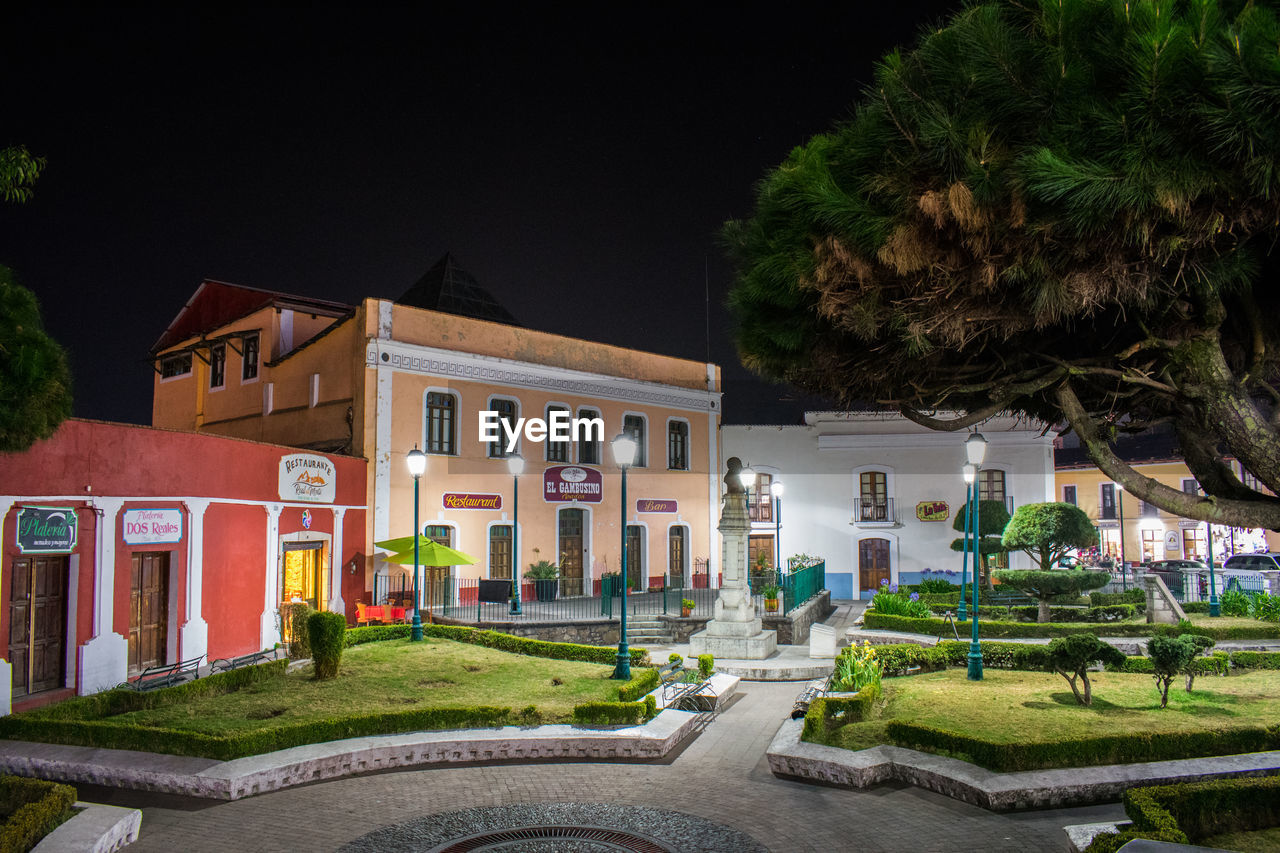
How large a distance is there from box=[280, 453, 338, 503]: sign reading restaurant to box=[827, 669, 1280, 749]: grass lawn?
11.7 metres

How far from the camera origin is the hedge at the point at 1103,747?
832 centimetres

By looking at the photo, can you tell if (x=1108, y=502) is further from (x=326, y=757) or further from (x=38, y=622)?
(x=38, y=622)

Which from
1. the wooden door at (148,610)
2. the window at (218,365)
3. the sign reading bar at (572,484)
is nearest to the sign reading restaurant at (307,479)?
the wooden door at (148,610)

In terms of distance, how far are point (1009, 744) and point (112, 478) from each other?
11.9 meters

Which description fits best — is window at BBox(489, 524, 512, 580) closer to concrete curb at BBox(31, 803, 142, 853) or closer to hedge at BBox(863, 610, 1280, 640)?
hedge at BBox(863, 610, 1280, 640)

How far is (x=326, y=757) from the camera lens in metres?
8.91

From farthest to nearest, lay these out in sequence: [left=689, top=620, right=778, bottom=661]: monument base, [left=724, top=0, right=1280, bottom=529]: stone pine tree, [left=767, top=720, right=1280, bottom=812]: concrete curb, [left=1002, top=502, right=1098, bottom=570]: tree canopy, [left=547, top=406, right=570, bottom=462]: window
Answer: [left=547, top=406, right=570, bottom=462]: window → [left=1002, top=502, right=1098, bottom=570]: tree canopy → [left=689, top=620, right=778, bottom=661]: monument base → [left=767, top=720, right=1280, bottom=812]: concrete curb → [left=724, top=0, right=1280, bottom=529]: stone pine tree

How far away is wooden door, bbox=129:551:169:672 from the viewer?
13.5m

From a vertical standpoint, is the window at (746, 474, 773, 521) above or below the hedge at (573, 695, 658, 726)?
above

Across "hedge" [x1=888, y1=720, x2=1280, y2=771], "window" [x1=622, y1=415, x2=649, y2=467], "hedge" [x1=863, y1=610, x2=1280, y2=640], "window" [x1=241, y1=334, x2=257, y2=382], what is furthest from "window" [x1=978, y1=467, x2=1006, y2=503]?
"window" [x1=241, y1=334, x2=257, y2=382]

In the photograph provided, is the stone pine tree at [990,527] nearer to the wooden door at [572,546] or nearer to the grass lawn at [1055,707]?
the wooden door at [572,546]

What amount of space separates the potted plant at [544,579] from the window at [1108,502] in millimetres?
27749

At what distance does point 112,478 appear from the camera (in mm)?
12664

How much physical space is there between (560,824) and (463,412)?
56.4 feet
